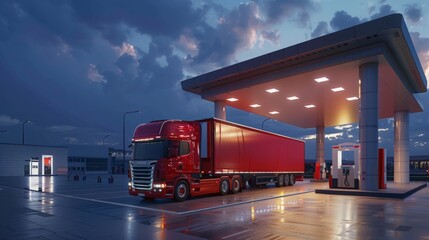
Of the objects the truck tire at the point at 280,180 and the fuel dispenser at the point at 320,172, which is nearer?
the truck tire at the point at 280,180

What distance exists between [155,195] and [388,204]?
10719 millimetres

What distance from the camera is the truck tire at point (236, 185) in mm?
21438

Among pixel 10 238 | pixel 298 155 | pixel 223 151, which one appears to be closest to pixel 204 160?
pixel 223 151

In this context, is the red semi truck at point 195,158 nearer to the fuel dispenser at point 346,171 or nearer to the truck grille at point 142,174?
the truck grille at point 142,174

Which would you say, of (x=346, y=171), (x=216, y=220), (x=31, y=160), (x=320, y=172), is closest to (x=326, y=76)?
(x=346, y=171)

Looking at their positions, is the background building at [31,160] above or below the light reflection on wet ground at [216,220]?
below

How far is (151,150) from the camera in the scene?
17141 millimetres

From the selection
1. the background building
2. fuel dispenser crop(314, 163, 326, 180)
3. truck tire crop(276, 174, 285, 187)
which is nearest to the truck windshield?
truck tire crop(276, 174, 285, 187)

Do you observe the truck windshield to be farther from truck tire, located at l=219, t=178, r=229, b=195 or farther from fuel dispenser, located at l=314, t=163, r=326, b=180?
fuel dispenser, located at l=314, t=163, r=326, b=180

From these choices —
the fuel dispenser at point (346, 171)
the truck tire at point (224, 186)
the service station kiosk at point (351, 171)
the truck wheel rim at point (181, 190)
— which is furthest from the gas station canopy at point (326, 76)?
the truck wheel rim at point (181, 190)

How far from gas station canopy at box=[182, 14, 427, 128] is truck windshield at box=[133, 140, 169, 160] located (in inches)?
353

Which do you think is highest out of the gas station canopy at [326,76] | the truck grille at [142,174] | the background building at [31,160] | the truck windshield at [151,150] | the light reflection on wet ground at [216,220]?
the gas station canopy at [326,76]

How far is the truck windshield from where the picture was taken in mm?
16781

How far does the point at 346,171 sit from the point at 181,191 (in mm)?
11456
